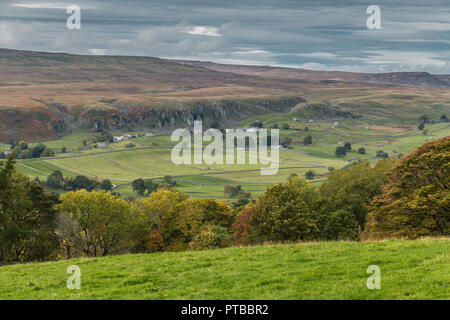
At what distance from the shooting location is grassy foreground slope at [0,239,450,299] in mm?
16891

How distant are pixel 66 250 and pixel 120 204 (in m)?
9.42

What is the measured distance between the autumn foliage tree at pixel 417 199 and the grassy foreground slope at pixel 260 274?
16547mm

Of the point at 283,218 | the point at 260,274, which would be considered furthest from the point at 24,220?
the point at 260,274

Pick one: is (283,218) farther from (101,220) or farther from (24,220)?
(24,220)

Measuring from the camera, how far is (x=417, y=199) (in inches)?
1583

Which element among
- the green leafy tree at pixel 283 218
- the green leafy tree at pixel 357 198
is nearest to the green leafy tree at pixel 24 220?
the green leafy tree at pixel 283 218

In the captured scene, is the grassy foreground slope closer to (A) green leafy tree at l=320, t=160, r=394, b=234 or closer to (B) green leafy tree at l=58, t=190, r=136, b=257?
(B) green leafy tree at l=58, t=190, r=136, b=257

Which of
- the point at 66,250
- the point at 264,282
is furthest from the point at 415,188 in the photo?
the point at 66,250

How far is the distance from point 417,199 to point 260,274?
85.0 ft

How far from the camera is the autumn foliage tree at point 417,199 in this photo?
40.1 meters

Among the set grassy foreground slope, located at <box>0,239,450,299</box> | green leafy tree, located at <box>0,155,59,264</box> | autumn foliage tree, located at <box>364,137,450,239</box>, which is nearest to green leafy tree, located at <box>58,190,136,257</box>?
green leafy tree, located at <box>0,155,59,264</box>
